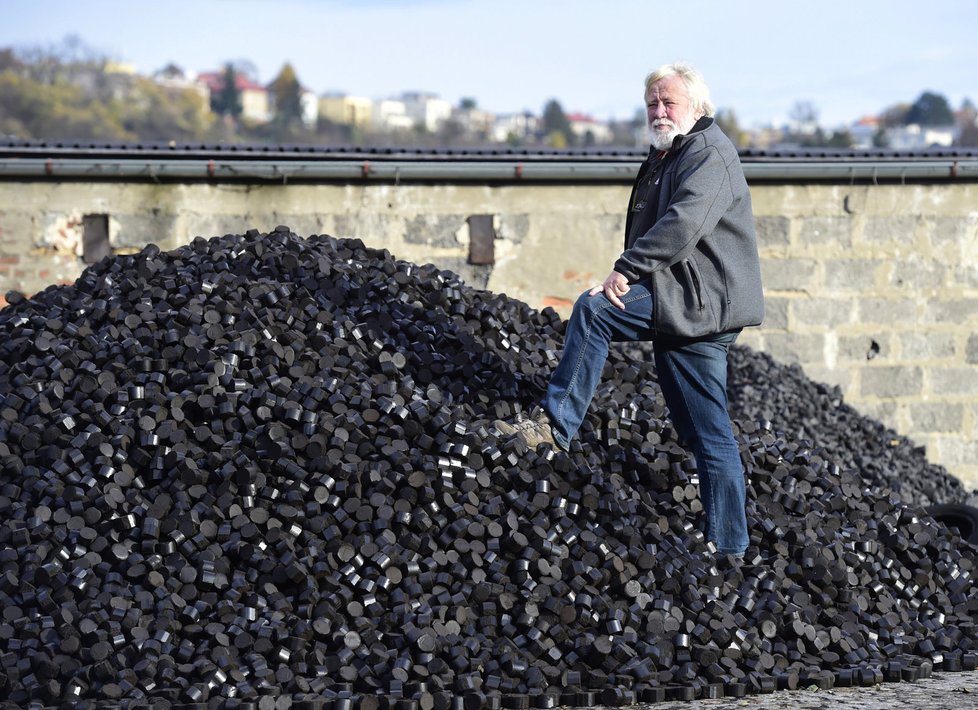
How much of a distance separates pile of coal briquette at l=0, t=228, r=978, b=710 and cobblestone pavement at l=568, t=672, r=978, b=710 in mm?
74

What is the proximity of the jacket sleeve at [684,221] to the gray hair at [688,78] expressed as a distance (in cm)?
28

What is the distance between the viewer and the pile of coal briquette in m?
4.26

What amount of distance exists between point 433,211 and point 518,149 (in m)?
1.12

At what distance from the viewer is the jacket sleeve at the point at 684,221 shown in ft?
15.0

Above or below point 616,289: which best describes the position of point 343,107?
above

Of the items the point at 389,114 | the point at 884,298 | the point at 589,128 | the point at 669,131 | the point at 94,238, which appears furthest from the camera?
the point at 389,114

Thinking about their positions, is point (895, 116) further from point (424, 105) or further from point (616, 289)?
point (616, 289)

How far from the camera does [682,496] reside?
5.32 m

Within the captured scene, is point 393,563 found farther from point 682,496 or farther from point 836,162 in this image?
point 836,162

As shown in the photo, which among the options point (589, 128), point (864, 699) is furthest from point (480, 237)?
point (589, 128)

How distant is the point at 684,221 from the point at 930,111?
118951 millimetres

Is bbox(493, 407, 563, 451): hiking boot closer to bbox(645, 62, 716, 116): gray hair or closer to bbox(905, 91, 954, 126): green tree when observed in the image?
bbox(645, 62, 716, 116): gray hair

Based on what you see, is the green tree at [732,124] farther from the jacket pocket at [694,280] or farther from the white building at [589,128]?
the jacket pocket at [694,280]

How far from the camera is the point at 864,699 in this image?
421 centimetres
